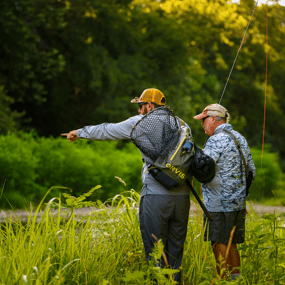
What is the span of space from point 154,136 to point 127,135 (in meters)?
0.22

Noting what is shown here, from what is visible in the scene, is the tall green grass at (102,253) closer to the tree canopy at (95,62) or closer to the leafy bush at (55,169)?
the leafy bush at (55,169)

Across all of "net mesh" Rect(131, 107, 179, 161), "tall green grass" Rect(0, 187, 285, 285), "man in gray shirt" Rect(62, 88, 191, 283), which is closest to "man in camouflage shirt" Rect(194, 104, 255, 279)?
"tall green grass" Rect(0, 187, 285, 285)

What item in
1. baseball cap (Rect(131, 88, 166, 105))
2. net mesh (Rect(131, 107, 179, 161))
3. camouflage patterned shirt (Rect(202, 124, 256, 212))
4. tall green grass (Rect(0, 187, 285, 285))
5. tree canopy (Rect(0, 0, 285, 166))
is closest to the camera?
tall green grass (Rect(0, 187, 285, 285))

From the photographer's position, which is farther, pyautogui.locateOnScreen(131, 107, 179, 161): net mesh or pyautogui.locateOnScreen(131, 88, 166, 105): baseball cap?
pyautogui.locateOnScreen(131, 88, 166, 105): baseball cap

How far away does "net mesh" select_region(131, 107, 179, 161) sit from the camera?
3105mm

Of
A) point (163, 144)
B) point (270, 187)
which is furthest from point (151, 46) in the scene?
point (163, 144)

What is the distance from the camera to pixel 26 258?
2.94m

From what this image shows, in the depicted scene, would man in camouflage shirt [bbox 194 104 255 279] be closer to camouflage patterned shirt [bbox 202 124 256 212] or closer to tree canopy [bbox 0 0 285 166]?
camouflage patterned shirt [bbox 202 124 256 212]

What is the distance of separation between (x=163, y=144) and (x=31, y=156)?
6488mm

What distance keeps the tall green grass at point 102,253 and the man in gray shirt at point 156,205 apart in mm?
249

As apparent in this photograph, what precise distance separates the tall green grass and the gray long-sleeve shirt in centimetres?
52

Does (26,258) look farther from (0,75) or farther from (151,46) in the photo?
(151,46)

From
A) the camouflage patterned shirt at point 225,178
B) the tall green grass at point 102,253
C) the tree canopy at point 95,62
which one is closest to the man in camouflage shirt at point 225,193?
the camouflage patterned shirt at point 225,178

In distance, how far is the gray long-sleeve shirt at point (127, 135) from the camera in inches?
124
